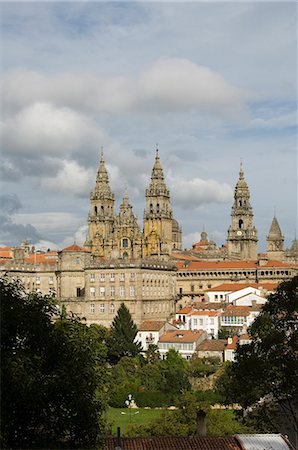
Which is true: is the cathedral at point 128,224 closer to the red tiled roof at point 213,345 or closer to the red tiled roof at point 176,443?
the red tiled roof at point 213,345

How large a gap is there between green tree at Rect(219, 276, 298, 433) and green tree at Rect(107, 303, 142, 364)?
46.0 metres

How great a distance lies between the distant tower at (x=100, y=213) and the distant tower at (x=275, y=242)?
81.7ft

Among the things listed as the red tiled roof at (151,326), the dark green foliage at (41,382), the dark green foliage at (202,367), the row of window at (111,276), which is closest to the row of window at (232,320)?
the red tiled roof at (151,326)

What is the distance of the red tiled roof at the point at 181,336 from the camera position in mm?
65438

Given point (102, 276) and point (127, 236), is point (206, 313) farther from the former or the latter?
point (127, 236)

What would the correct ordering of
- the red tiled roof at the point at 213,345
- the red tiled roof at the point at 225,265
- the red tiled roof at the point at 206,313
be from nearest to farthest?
the red tiled roof at the point at 213,345 < the red tiled roof at the point at 206,313 < the red tiled roof at the point at 225,265

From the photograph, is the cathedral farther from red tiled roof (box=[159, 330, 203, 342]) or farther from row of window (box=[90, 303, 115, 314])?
red tiled roof (box=[159, 330, 203, 342])

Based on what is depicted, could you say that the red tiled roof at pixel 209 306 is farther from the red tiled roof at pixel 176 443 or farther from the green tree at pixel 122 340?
the red tiled roof at pixel 176 443

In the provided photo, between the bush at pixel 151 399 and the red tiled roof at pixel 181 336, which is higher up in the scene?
the red tiled roof at pixel 181 336

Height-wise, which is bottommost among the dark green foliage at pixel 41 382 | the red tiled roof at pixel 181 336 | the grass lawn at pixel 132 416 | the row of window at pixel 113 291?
the grass lawn at pixel 132 416

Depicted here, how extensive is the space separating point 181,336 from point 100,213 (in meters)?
47.1

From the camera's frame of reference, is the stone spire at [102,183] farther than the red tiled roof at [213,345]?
Yes

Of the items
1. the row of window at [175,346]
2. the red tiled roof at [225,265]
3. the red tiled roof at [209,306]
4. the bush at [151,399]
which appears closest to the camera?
the bush at [151,399]

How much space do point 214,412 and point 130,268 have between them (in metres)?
42.8
